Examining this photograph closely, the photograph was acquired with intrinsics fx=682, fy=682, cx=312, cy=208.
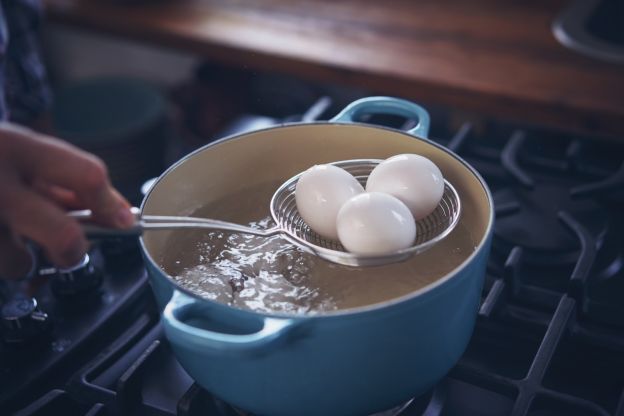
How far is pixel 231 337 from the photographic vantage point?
1.47 feet

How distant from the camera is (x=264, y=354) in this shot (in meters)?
0.46

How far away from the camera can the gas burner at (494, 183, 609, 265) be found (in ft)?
2.39

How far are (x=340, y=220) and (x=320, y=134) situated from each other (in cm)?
14

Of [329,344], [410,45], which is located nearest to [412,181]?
[329,344]

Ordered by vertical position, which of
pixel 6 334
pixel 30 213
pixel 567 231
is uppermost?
pixel 30 213

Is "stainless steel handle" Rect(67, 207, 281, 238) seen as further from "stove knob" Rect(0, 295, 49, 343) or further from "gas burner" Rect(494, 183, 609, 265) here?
"gas burner" Rect(494, 183, 609, 265)

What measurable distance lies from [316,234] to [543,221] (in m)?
0.28

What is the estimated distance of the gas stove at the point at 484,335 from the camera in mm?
575

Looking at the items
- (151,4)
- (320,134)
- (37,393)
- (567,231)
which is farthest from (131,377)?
(151,4)

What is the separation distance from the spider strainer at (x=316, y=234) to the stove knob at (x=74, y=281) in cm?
10

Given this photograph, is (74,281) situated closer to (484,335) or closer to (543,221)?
(484,335)

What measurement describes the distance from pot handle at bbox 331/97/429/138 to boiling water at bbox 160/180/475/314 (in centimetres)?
12

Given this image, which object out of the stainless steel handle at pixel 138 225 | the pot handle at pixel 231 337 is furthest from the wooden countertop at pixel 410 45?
the pot handle at pixel 231 337

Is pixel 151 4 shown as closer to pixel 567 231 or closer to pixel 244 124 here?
pixel 244 124
